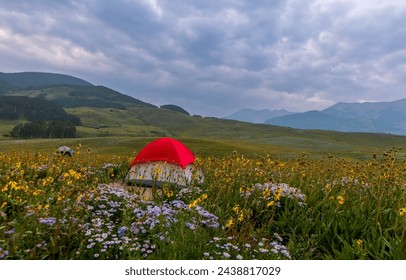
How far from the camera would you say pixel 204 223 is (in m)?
6.02

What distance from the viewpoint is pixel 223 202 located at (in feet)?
26.9

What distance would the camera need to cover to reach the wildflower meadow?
197 inches

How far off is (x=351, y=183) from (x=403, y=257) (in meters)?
4.50

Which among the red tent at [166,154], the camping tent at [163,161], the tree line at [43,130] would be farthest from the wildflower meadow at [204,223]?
the tree line at [43,130]

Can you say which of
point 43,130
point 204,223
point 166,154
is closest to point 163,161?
point 166,154

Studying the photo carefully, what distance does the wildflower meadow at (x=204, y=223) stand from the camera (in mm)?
5000

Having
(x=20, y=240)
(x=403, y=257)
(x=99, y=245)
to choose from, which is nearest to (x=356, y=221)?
(x=403, y=257)

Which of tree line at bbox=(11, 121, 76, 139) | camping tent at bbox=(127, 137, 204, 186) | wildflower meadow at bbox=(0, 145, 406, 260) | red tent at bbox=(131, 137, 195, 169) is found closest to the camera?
wildflower meadow at bbox=(0, 145, 406, 260)

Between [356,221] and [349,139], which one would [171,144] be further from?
[349,139]

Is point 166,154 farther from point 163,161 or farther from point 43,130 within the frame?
point 43,130

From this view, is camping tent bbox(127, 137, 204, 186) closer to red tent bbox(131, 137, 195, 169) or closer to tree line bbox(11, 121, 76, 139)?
red tent bbox(131, 137, 195, 169)

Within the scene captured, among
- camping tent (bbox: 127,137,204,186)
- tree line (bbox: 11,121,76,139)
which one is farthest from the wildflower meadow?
tree line (bbox: 11,121,76,139)

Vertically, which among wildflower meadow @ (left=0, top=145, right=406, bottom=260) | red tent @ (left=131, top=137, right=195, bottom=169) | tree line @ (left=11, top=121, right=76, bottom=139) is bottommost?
tree line @ (left=11, top=121, right=76, bottom=139)

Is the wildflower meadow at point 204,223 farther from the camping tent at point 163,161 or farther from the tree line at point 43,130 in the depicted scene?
the tree line at point 43,130
